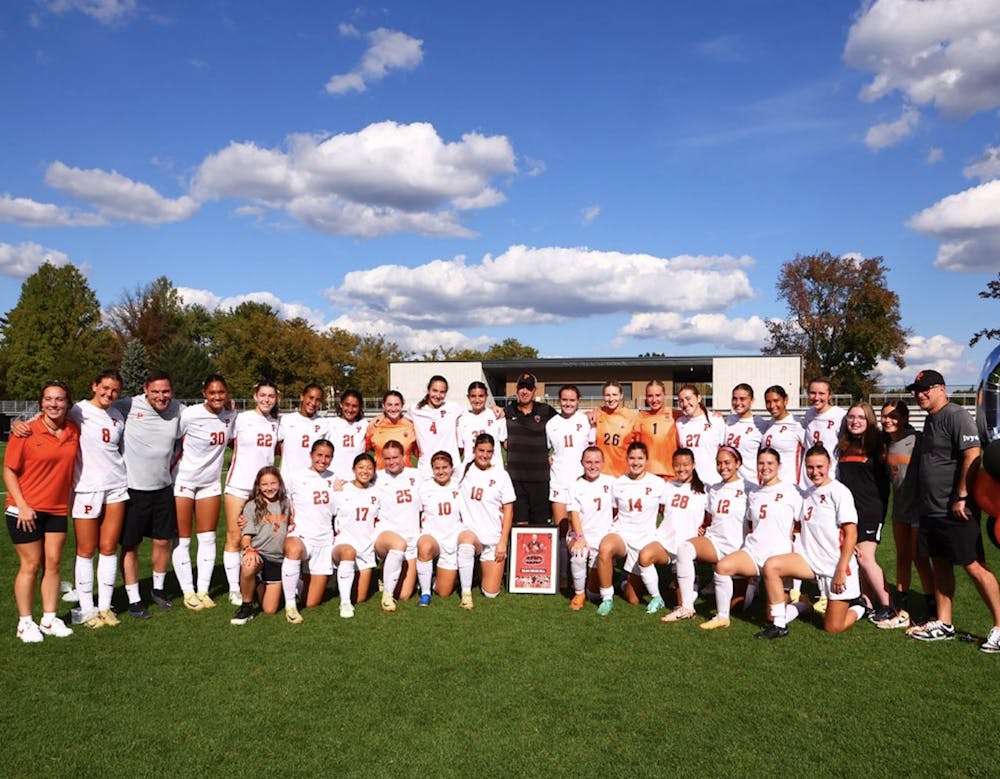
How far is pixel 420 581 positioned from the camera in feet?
20.7

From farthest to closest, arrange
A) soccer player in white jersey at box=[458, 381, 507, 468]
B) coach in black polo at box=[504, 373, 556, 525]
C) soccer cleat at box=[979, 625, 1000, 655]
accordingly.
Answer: soccer player in white jersey at box=[458, 381, 507, 468] → coach in black polo at box=[504, 373, 556, 525] → soccer cleat at box=[979, 625, 1000, 655]

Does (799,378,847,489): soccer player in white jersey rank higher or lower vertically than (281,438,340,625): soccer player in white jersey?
higher

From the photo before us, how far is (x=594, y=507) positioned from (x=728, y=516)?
1090 millimetres

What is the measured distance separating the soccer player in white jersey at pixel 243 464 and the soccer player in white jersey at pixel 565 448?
2.47 metres

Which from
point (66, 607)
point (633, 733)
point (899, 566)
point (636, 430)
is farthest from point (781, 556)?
point (66, 607)

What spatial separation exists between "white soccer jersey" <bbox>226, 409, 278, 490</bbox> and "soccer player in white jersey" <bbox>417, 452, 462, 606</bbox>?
136 centimetres

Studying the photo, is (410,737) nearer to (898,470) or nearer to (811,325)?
(898,470)

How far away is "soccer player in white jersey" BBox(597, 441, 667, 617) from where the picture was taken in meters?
6.21

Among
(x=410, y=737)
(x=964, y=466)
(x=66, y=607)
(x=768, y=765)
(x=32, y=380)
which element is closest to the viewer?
(x=768, y=765)

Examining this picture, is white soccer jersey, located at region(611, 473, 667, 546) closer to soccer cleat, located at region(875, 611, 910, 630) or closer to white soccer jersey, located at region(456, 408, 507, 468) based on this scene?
white soccer jersey, located at region(456, 408, 507, 468)

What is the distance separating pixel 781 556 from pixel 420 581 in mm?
2878

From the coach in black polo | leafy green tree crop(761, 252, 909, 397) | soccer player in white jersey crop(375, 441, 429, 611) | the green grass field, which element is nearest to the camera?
the green grass field

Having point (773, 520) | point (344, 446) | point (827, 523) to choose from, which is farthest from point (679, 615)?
point (344, 446)

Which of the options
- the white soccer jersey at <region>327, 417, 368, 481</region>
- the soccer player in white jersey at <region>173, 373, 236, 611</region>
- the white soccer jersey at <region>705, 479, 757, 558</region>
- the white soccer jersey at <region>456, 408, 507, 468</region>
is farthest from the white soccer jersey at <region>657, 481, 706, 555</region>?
the soccer player in white jersey at <region>173, 373, 236, 611</region>
